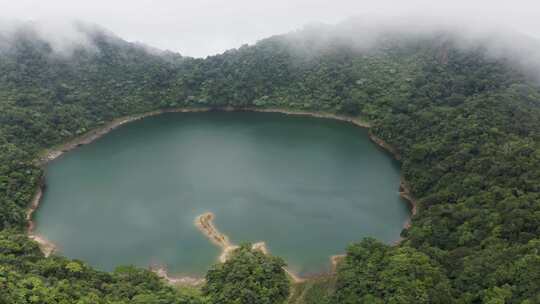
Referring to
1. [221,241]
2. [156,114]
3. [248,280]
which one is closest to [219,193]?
[221,241]

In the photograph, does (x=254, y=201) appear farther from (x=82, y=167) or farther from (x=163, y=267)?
(x=82, y=167)

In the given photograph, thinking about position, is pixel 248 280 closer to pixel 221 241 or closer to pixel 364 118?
pixel 221 241

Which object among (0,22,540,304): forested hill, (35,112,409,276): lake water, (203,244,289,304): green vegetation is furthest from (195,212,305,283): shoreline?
(0,22,540,304): forested hill

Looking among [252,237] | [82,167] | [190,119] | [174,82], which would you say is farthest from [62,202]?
[174,82]

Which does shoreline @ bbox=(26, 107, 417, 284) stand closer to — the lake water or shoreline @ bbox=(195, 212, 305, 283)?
shoreline @ bbox=(195, 212, 305, 283)

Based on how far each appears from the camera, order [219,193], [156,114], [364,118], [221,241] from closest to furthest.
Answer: [221,241] < [219,193] < [364,118] < [156,114]

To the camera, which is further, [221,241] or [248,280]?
[221,241]
